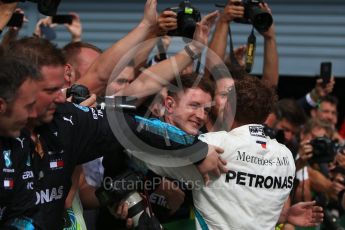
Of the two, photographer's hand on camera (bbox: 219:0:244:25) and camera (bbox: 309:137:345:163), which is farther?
camera (bbox: 309:137:345:163)

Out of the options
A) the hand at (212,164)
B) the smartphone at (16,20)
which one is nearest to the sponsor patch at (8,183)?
the hand at (212,164)

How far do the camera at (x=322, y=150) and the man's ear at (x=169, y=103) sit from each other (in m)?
1.67

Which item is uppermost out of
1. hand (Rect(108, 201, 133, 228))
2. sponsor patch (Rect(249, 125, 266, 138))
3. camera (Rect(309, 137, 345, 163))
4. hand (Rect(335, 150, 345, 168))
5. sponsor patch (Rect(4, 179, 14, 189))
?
sponsor patch (Rect(4, 179, 14, 189))

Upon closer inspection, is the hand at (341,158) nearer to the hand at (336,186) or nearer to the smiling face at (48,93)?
the hand at (336,186)

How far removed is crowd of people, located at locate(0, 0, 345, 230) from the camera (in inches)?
140

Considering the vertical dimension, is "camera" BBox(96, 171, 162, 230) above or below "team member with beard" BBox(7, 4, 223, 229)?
below

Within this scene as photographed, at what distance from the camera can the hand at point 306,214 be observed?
198 inches

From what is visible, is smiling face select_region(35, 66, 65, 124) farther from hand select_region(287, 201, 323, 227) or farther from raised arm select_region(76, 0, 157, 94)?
hand select_region(287, 201, 323, 227)

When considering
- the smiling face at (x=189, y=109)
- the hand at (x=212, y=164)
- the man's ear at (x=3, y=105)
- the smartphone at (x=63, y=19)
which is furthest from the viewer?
the smartphone at (x=63, y=19)

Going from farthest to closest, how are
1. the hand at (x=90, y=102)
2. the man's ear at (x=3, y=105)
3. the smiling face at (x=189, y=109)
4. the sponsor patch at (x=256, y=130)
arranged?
the smiling face at (x=189, y=109) < the sponsor patch at (x=256, y=130) < the hand at (x=90, y=102) < the man's ear at (x=3, y=105)

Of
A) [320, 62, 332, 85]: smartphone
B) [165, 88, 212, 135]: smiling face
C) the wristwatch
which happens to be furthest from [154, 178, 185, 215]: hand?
[320, 62, 332, 85]: smartphone

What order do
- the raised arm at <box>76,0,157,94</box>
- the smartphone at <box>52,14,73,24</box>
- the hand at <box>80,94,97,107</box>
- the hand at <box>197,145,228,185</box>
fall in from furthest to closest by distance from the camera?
1. the smartphone at <box>52,14,73,24</box>
2. the raised arm at <box>76,0,157,94</box>
3. the hand at <box>80,94,97,107</box>
4. the hand at <box>197,145,228,185</box>

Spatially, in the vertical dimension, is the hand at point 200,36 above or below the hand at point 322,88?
above

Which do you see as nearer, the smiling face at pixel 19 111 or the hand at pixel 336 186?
the smiling face at pixel 19 111
